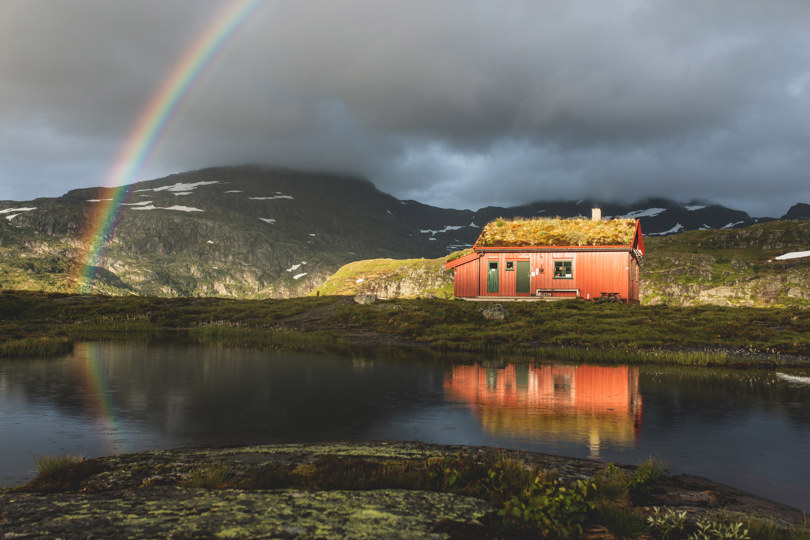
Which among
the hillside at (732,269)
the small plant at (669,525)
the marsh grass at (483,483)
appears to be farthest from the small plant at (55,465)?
the hillside at (732,269)

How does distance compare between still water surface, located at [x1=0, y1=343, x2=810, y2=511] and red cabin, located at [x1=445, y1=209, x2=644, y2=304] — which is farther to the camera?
red cabin, located at [x1=445, y1=209, x2=644, y2=304]

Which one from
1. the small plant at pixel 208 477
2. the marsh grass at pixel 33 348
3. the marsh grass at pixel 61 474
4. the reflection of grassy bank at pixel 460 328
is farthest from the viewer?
the reflection of grassy bank at pixel 460 328

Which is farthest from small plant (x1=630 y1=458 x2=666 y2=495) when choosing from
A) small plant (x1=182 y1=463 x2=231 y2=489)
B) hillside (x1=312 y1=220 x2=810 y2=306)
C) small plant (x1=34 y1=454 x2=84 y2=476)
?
hillside (x1=312 y1=220 x2=810 y2=306)

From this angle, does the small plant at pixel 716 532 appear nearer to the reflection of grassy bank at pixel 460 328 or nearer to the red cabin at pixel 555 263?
the reflection of grassy bank at pixel 460 328

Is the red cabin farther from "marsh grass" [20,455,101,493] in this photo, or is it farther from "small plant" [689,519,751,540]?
"marsh grass" [20,455,101,493]

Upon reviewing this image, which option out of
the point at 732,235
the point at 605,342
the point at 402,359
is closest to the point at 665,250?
the point at 732,235

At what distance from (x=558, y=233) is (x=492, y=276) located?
8.36 m

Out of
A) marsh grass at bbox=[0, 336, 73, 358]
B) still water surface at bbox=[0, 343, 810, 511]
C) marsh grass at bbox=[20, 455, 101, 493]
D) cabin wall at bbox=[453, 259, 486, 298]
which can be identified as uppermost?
cabin wall at bbox=[453, 259, 486, 298]

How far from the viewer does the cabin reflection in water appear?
50.6 ft

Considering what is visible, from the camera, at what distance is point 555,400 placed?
19.9m

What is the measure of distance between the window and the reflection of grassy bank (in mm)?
5817

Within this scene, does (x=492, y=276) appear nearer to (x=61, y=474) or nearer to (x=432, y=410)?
(x=432, y=410)

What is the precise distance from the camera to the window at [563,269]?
5666 cm

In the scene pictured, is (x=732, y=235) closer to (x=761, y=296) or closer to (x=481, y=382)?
(x=761, y=296)
